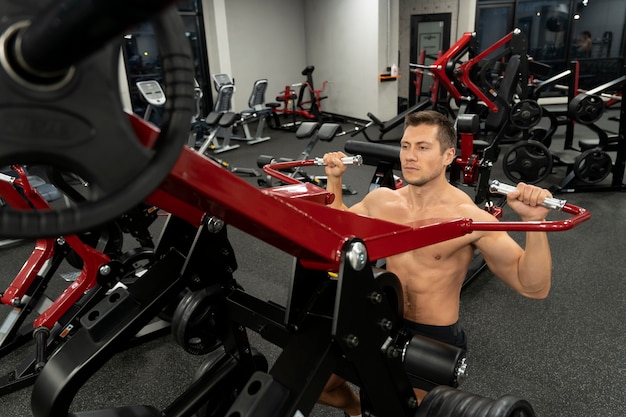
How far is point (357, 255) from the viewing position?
98 centimetres

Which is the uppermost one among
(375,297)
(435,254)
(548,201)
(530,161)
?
(548,201)

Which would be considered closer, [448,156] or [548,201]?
[548,201]

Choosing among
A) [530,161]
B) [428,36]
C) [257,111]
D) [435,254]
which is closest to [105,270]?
[435,254]

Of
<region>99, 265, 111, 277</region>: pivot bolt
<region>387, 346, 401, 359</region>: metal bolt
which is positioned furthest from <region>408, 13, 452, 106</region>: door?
<region>387, 346, 401, 359</region>: metal bolt

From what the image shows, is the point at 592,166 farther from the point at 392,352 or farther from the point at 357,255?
the point at 357,255

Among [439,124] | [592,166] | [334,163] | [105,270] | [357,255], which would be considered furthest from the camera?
[592,166]

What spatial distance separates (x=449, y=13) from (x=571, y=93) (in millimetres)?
5351

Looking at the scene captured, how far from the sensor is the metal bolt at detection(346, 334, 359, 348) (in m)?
1.00

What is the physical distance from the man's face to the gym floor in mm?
1271

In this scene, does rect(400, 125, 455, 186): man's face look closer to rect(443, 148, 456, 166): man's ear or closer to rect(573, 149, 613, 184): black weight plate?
rect(443, 148, 456, 166): man's ear

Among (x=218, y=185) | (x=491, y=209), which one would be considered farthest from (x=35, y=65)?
(x=491, y=209)

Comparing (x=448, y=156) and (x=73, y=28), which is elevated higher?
(x=73, y=28)

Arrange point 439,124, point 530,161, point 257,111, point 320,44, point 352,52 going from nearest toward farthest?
point 439,124
point 530,161
point 257,111
point 352,52
point 320,44

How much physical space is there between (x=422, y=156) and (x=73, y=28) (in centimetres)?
169
